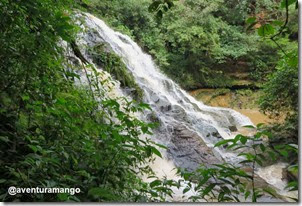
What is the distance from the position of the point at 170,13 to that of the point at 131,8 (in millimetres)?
256

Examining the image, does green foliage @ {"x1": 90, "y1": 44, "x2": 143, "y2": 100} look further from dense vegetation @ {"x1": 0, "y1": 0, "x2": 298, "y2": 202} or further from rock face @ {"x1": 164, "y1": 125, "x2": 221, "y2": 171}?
dense vegetation @ {"x1": 0, "y1": 0, "x2": 298, "y2": 202}

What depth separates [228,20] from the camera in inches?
84.9

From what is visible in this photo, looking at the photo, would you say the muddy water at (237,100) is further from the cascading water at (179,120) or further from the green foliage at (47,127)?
the green foliage at (47,127)

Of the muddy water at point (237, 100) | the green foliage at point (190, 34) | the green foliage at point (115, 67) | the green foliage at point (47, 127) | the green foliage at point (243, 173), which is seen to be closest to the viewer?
the green foliage at point (243, 173)

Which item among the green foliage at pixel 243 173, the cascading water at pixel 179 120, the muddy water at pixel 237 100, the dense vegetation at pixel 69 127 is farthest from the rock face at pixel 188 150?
the green foliage at pixel 243 173

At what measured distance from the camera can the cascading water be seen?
6.24ft

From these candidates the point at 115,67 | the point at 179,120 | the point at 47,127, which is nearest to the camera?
the point at 47,127

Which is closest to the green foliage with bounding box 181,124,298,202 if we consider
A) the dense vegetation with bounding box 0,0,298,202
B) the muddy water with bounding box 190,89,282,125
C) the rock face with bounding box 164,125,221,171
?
the dense vegetation with bounding box 0,0,298,202

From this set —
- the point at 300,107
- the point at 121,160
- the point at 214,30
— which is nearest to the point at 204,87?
the point at 214,30

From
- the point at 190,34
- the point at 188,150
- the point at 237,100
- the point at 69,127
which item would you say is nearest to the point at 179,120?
the point at 188,150

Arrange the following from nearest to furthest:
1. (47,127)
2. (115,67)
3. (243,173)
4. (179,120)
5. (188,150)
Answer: (243,173)
(47,127)
(188,150)
(179,120)
(115,67)

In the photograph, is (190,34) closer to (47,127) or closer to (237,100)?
(237,100)

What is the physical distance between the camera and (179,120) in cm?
266

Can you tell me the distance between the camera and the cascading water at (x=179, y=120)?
6.24 feet
